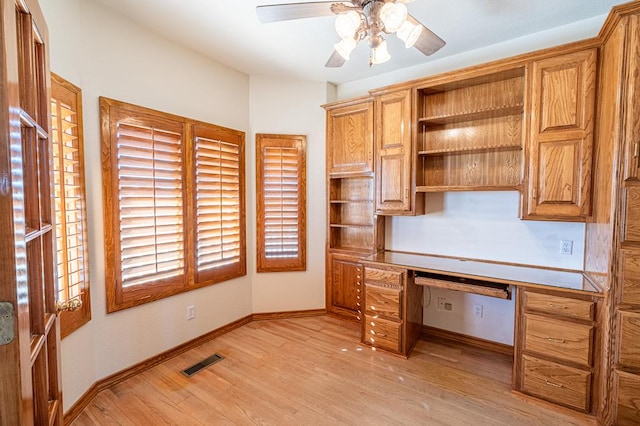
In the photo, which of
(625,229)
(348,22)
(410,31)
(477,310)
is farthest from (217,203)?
(625,229)

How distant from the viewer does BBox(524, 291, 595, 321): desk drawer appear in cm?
187

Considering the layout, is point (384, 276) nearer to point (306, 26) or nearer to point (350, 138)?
point (350, 138)

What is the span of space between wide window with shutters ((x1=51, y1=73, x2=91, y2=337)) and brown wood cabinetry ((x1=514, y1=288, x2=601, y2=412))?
3098 mm

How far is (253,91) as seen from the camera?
10.9ft

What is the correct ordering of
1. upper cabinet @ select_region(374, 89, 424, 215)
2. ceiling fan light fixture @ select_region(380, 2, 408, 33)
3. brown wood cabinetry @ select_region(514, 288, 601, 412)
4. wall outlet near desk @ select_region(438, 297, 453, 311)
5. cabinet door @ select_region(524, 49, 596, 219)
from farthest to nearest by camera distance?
Answer: wall outlet near desk @ select_region(438, 297, 453, 311)
upper cabinet @ select_region(374, 89, 424, 215)
cabinet door @ select_region(524, 49, 596, 219)
brown wood cabinetry @ select_region(514, 288, 601, 412)
ceiling fan light fixture @ select_region(380, 2, 408, 33)

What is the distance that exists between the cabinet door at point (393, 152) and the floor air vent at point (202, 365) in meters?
2.09

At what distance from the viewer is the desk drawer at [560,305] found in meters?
1.87

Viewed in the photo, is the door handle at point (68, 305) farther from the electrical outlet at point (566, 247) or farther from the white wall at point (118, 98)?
the electrical outlet at point (566, 247)

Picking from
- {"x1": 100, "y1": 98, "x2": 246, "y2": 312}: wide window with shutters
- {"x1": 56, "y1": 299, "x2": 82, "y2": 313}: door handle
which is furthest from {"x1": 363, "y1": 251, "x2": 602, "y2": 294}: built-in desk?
{"x1": 56, "y1": 299, "x2": 82, "y2": 313}: door handle

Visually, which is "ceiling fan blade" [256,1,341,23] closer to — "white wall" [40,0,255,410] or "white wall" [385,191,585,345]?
"white wall" [40,0,255,410]

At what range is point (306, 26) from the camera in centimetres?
231

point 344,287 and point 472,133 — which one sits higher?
point 472,133

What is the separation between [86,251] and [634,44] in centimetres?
365

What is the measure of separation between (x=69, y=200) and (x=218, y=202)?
1.23 m
